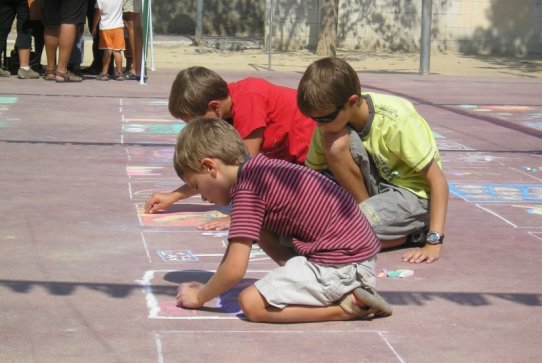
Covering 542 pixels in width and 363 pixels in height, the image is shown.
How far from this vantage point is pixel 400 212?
4.77 metres

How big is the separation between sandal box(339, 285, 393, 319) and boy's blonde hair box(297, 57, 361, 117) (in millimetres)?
946

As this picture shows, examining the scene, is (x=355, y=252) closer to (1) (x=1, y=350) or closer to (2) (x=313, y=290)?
(2) (x=313, y=290)

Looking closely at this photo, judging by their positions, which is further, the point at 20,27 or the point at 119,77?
the point at 119,77

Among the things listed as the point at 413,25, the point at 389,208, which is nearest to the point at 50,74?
the point at 389,208

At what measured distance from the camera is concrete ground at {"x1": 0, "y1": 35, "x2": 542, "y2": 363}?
139 inches

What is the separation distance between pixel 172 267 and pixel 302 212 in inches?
36.6

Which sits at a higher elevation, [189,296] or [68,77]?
[68,77]

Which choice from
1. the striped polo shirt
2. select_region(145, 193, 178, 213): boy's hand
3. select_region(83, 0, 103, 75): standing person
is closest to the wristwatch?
the striped polo shirt

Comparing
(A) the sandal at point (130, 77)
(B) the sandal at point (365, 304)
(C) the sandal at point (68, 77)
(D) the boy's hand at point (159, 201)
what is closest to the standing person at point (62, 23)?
(C) the sandal at point (68, 77)

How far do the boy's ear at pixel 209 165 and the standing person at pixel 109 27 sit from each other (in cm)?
846

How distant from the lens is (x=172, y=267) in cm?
447

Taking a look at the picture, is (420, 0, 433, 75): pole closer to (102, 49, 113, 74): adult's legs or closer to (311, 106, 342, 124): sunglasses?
(102, 49, 113, 74): adult's legs

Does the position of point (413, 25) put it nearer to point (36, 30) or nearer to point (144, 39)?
point (144, 39)

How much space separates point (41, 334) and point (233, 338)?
2.12ft
